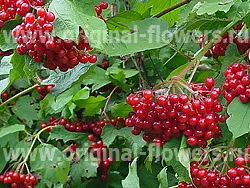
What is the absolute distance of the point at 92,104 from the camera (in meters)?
1.69

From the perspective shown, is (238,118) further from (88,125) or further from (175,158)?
(88,125)

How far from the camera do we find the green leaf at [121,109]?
5.08 feet

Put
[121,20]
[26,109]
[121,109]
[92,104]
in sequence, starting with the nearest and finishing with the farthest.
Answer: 1. [121,20]
2. [121,109]
3. [92,104]
4. [26,109]

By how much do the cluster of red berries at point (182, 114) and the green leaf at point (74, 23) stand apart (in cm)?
17

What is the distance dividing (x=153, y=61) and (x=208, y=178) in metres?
0.79

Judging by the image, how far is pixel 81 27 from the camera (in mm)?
1000

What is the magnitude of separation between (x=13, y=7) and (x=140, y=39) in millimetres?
330

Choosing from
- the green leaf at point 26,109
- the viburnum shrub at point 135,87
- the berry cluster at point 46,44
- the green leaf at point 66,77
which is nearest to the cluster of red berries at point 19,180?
the viburnum shrub at point 135,87

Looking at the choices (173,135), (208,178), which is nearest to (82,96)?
(173,135)

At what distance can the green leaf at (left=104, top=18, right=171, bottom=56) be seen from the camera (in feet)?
3.94

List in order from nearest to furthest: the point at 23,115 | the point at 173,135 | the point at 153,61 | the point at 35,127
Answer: the point at 173,135 < the point at 153,61 < the point at 23,115 < the point at 35,127

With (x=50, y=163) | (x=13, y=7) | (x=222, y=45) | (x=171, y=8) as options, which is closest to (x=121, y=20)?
(x=171, y=8)

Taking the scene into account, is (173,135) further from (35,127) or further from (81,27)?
(35,127)

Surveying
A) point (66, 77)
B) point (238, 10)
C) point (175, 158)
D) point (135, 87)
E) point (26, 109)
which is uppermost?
point (238, 10)
